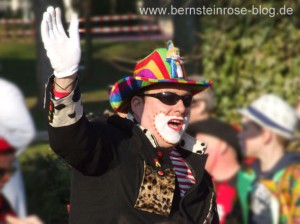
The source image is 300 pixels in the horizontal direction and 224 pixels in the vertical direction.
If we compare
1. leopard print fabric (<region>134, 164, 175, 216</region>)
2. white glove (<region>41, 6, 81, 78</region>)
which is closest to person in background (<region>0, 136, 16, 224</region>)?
white glove (<region>41, 6, 81, 78</region>)

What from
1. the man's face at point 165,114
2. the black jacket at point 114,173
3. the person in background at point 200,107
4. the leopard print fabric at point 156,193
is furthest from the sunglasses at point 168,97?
the person in background at point 200,107

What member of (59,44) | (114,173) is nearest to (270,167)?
(114,173)

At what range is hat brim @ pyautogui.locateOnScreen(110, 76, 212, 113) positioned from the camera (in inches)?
145

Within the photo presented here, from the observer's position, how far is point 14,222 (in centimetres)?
241

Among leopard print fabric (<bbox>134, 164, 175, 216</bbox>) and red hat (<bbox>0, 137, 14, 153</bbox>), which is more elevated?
red hat (<bbox>0, 137, 14, 153</bbox>)

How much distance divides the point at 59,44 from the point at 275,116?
9.27 feet

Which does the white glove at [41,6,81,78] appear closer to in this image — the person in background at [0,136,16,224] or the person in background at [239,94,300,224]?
the person in background at [0,136,16,224]

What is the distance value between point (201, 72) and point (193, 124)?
3.00 m

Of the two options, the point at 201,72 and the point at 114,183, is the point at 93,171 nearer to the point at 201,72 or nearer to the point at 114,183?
the point at 114,183

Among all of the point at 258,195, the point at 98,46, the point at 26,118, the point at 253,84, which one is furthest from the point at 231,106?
the point at 98,46

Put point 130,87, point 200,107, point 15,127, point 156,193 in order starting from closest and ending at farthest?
point 15,127 < point 156,193 < point 130,87 < point 200,107

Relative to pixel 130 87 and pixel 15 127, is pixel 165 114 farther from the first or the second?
pixel 15 127

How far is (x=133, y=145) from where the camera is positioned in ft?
11.6

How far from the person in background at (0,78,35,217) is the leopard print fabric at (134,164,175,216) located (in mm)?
1053
